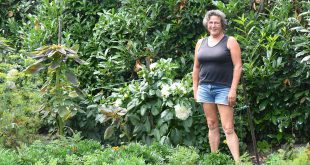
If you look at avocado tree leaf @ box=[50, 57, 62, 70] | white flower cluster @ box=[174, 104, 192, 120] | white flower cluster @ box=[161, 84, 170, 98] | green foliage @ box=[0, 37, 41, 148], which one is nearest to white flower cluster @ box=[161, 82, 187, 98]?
white flower cluster @ box=[161, 84, 170, 98]

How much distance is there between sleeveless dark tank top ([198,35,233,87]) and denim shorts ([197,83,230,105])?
0.05 meters

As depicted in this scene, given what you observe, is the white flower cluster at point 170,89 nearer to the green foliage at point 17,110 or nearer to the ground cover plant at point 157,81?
the ground cover plant at point 157,81

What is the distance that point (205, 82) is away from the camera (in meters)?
5.38

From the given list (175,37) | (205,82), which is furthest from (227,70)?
(175,37)

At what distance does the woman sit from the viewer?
16.9ft

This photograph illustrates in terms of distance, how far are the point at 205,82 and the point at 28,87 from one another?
2.33 m

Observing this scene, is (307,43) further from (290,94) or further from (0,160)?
(0,160)

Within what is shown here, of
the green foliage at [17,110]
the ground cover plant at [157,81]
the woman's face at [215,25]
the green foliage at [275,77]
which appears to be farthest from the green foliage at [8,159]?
the green foliage at [275,77]

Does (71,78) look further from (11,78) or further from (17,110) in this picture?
(11,78)

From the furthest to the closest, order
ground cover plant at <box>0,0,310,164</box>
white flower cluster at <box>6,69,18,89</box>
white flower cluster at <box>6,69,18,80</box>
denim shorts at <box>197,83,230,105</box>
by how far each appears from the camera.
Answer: white flower cluster at <box>6,69,18,80</box>
white flower cluster at <box>6,69,18,89</box>
ground cover plant at <box>0,0,310,164</box>
denim shorts at <box>197,83,230,105</box>

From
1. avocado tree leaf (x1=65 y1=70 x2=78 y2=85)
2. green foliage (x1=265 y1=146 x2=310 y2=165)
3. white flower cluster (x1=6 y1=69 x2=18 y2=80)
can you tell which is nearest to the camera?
green foliage (x1=265 y1=146 x2=310 y2=165)

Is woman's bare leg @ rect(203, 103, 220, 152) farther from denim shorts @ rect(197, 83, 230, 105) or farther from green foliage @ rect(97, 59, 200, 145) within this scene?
green foliage @ rect(97, 59, 200, 145)

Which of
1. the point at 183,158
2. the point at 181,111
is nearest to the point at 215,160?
the point at 183,158

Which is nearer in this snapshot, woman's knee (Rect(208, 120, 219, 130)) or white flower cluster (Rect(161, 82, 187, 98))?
woman's knee (Rect(208, 120, 219, 130))
